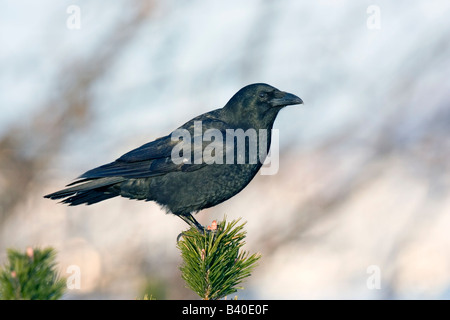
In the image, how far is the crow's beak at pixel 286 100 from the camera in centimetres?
454

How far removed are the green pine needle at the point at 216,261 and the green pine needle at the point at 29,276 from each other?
1068 mm

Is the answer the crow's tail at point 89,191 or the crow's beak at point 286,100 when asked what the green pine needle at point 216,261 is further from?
the crow's beak at point 286,100

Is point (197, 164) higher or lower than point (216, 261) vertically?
higher

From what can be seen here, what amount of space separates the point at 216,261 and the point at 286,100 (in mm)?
1775

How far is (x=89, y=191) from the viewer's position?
174 inches

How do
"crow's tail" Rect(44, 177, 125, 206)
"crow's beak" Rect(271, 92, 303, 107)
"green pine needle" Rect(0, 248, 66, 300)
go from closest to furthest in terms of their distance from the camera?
"green pine needle" Rect(0, 248, 66, 300) → "crow's tail" Rect(44, 177, 125, 206) → "crow's beak" Rect(271, 92, 303, 107)

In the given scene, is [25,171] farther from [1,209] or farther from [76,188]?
[76,188]

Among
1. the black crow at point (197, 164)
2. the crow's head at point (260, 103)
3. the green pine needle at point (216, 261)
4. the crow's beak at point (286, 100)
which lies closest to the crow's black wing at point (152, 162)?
the black crow at point (197, 164)

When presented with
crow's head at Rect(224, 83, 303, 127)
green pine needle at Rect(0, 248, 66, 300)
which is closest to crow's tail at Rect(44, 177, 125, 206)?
crow's head at Rect(224, 83, 303, 127)

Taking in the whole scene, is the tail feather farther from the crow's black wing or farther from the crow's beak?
the crow's beak

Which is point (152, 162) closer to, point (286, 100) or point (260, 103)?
point (260, 103)

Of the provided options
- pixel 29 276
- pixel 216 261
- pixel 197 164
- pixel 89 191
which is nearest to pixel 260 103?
pixel 197 164

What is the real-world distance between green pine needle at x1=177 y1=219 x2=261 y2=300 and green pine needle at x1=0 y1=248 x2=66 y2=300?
1.07m

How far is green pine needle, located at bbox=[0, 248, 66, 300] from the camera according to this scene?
80.6 inches
